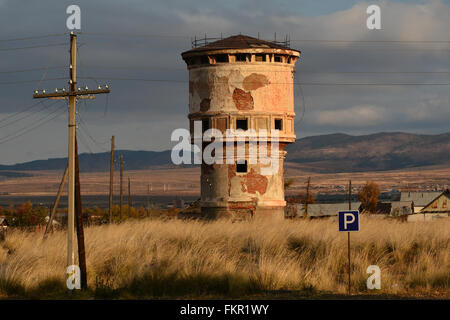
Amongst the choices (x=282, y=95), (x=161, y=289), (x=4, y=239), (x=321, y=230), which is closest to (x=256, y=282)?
(x=161, y=289)

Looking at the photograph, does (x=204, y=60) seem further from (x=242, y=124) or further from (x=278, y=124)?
(x=278, y=124)

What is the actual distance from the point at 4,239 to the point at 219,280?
13581 mm

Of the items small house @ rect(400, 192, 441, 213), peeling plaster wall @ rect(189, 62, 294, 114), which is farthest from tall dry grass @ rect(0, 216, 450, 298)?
small house @ rect(400, 192, 441, 213)

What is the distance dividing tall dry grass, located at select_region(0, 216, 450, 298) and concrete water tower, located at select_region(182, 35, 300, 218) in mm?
6857

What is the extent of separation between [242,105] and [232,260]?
15.9 m

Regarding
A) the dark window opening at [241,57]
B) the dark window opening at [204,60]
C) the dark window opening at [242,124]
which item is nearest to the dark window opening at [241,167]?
the dark window opening at [242,124]

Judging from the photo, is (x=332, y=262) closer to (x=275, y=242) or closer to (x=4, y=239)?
(x=275, y=242)

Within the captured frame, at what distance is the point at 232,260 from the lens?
23719 millimetres

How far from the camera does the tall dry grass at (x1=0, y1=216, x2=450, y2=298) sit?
846 inches

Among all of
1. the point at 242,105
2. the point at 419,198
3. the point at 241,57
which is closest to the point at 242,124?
the point at 242,105

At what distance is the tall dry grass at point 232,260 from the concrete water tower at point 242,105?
6.86 m

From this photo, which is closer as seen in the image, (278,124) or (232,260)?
(232,260)
